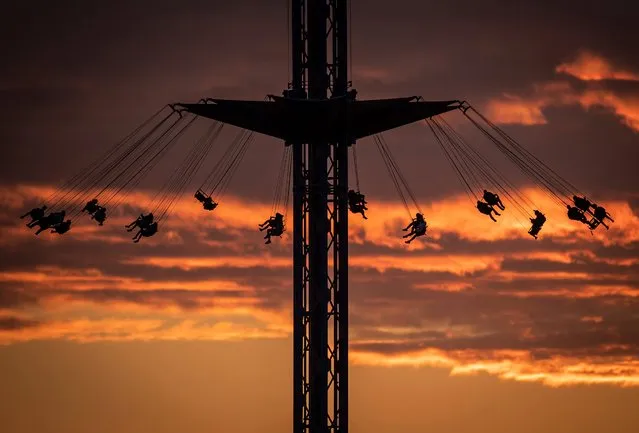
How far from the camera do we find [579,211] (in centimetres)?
9494

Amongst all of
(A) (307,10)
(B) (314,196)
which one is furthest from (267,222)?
(A) (307,10)

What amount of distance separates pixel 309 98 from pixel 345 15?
366cm

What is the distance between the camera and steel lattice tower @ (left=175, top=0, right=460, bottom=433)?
310ft

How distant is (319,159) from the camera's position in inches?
3770

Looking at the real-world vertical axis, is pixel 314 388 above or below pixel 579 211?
below

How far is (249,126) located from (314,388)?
35.6 ft

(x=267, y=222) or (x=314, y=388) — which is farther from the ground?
(x=267, y=222)

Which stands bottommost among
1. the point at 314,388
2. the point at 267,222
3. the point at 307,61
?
the point at 314,388

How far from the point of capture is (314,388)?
9488cm

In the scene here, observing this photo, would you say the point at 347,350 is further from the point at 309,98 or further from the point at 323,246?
the point at 309,98

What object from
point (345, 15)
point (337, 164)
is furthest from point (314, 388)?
point (345, 15)

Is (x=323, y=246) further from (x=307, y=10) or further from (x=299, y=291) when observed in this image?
(x=307, y=10)

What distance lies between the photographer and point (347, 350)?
94.7 metres

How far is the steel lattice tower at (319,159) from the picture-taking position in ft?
310
